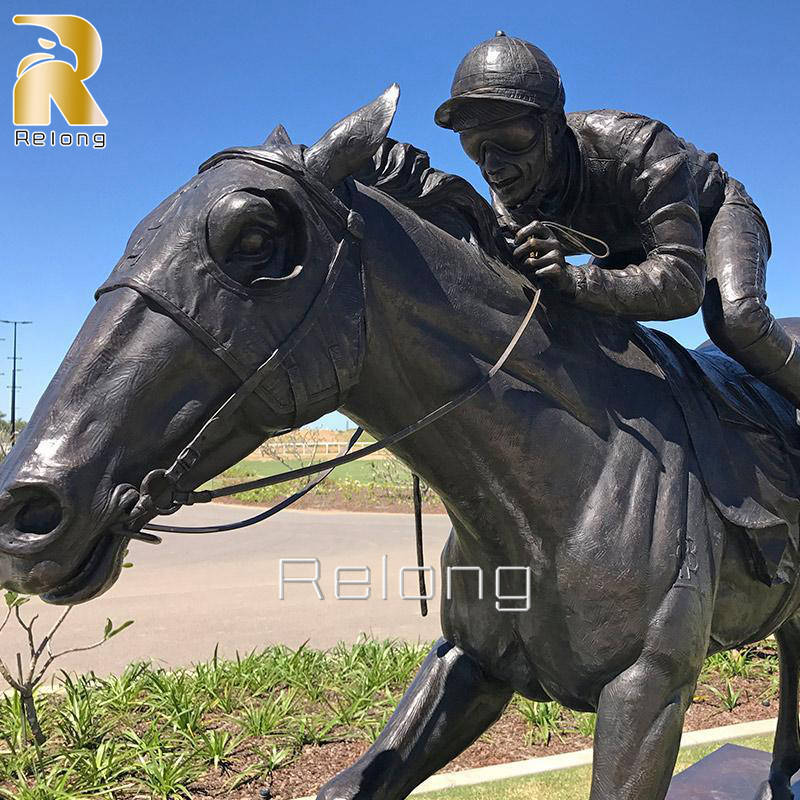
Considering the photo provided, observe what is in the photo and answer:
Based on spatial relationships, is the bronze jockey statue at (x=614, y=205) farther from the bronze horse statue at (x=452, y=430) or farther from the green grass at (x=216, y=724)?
the green grass at (x=216, y=724)

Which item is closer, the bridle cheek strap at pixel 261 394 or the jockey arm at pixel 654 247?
the bridle cheek strap at pixel 261 394

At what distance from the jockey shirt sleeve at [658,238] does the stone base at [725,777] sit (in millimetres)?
2322

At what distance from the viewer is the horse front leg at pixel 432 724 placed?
7.16ft

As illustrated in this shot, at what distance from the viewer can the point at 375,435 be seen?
73.9 inches

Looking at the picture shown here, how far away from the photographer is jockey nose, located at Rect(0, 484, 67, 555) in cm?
140

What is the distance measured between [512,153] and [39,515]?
145cm

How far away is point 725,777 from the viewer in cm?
352

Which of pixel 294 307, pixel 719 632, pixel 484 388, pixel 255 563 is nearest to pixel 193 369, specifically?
pixel 294 307

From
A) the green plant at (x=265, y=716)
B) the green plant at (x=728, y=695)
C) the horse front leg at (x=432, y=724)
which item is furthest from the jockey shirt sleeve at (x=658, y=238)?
the green plant at (x=728, y=695)

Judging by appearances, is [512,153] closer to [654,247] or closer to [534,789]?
[654,247]

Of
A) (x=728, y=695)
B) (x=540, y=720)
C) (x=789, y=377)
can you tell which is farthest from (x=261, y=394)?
(x=728, y=695)

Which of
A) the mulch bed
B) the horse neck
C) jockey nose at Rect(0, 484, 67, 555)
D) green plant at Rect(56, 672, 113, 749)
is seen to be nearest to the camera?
jockey nose at Rect(0, 484, 67, 555)

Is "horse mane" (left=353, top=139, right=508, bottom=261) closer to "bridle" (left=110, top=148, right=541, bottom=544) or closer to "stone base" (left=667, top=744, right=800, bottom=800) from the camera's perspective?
"bridle" (left=110, top=148, right=541, bottom=544)

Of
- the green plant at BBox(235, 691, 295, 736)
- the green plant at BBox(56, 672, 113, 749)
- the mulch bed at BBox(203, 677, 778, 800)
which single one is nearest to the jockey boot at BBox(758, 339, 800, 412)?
the mulch bed at BBox(203, 677, 778, 800)
